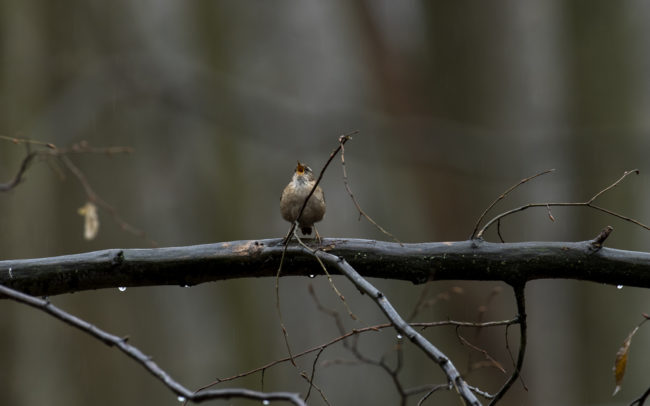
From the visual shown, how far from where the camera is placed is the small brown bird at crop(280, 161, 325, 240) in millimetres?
2775

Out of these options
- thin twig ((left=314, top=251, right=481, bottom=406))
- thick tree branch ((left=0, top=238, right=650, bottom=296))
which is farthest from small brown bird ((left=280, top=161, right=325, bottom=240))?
thin twig ((left=314, top=251, right=481, bottom=406))

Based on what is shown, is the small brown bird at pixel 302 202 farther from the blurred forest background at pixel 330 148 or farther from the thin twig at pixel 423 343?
the blurred forest background at pixel 330 148

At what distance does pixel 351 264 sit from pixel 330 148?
5.69 metres

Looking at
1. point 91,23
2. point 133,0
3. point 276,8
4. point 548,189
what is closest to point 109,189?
point 91,23

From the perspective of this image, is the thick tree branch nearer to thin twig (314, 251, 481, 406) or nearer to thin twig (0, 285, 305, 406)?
thin twig (314, 251, 481, 406)

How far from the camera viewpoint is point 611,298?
20.3 feet

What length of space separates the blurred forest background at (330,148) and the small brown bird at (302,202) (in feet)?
8.94

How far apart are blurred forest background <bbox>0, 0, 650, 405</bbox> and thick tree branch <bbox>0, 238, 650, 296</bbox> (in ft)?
10.2

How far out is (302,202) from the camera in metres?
2.82

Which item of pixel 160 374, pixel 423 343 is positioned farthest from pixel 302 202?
pixel 160 374

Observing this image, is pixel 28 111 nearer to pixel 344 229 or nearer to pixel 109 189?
pixel 109 189

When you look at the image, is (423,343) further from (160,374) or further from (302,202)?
(302,202)

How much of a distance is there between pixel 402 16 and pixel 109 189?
145 inches

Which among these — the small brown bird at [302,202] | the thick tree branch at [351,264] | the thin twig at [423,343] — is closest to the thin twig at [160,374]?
the thin twig at [423,343]
